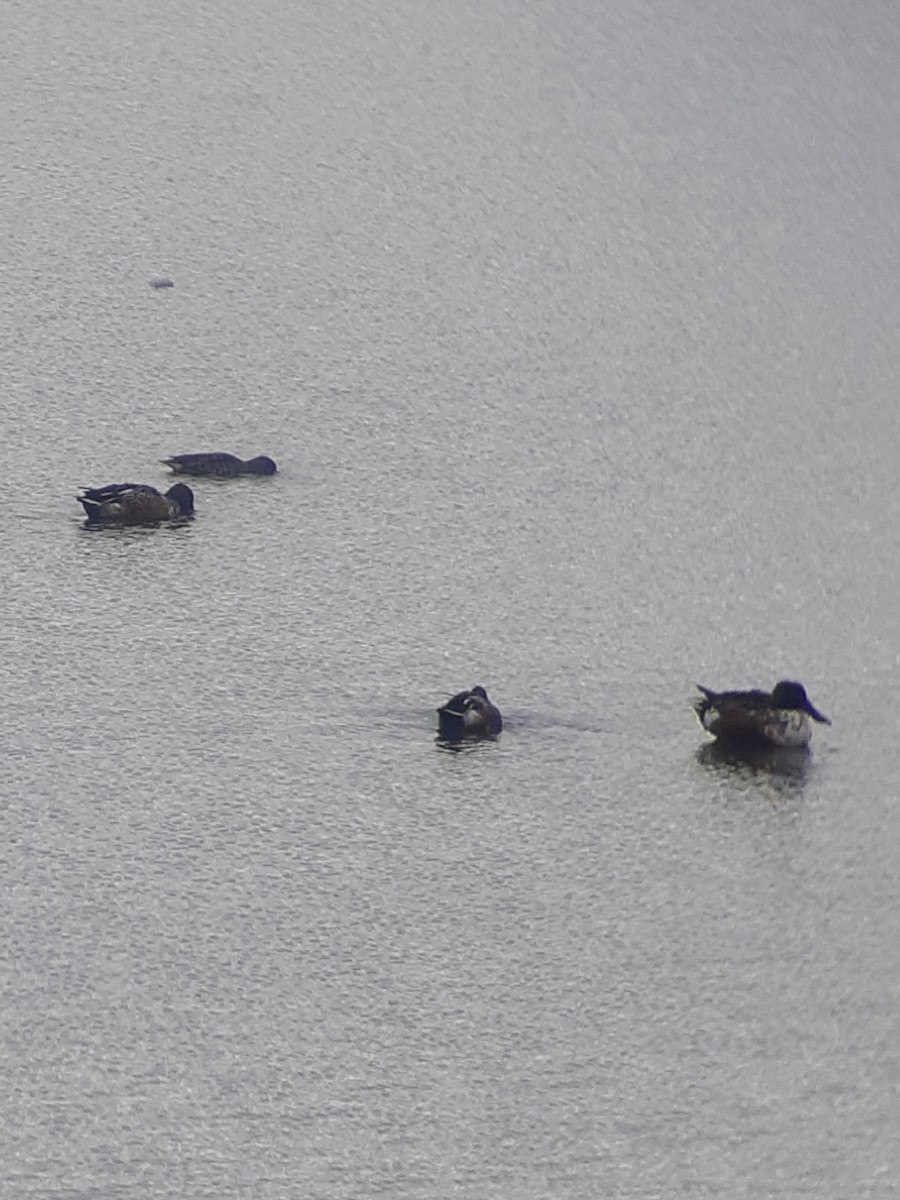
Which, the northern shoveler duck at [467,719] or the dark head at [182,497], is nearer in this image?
the northern shoveler duck at [467,719]

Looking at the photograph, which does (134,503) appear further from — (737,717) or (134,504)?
(737,717)

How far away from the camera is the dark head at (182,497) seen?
7680mm

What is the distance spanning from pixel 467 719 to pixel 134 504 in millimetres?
1743

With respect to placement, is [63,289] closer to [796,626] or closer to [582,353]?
[582,353]

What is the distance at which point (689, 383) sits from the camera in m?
9.19

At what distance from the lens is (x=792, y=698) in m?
6.42

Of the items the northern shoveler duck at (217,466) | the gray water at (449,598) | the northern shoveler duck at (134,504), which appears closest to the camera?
the gray water at (449,598)

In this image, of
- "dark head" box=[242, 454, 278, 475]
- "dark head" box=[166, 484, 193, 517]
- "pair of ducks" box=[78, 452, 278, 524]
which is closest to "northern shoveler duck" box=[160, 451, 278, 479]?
"dark head" box=[242, 454, 278, 475]

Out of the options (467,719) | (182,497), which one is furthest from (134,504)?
(467,719)

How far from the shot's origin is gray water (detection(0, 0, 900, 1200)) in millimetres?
4824

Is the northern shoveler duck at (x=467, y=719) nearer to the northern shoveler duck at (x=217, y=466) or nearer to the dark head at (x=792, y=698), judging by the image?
the dark head at (x=792, y=698)

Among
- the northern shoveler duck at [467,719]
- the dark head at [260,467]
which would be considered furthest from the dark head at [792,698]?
the dark head at [260,467]

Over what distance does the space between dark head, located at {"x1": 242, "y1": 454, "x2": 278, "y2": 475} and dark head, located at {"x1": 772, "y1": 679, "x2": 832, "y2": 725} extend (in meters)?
2.20

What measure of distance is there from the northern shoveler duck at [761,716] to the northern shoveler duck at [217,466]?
2.11 m
